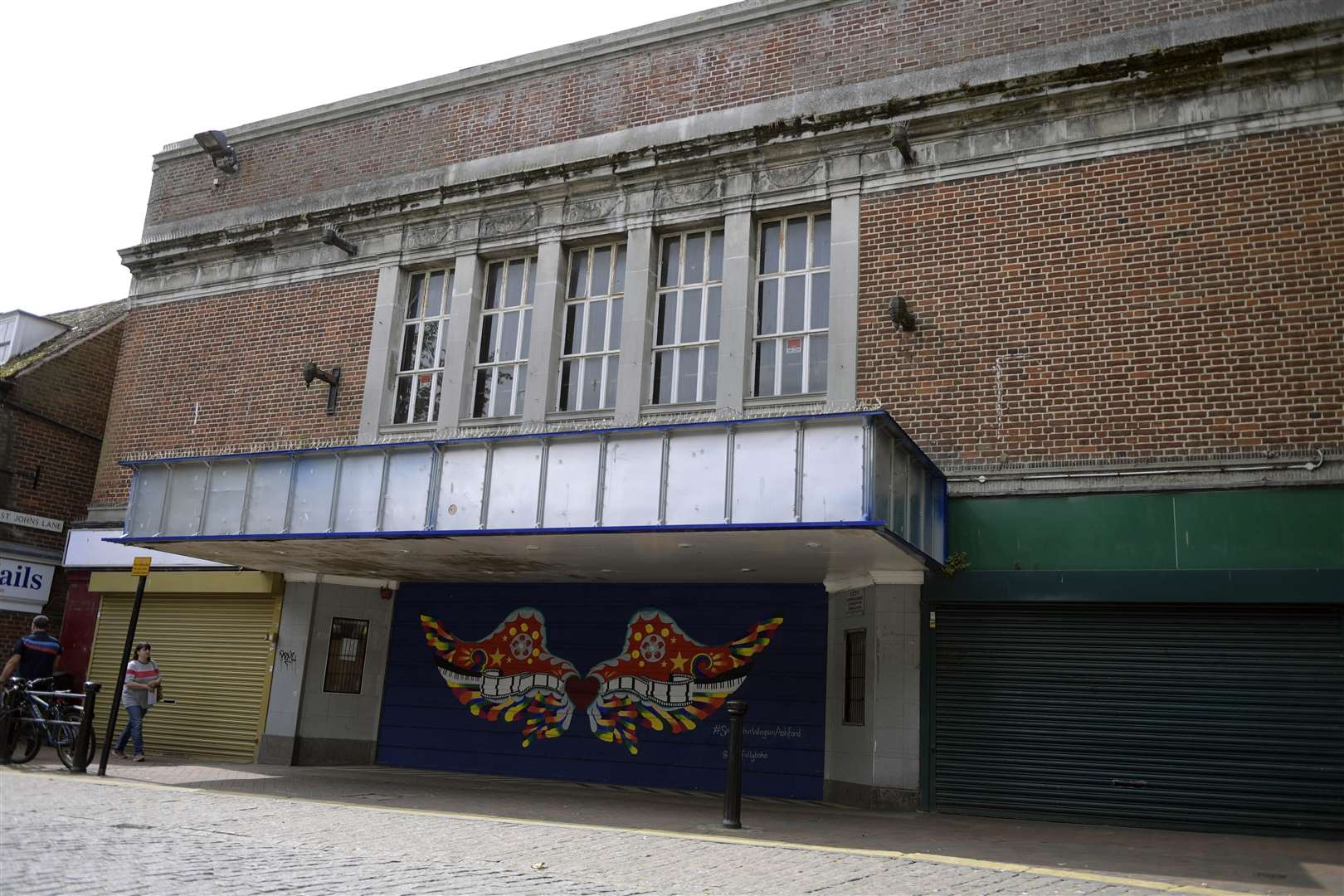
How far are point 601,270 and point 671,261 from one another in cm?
→ 120

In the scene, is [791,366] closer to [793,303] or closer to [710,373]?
[793,303]

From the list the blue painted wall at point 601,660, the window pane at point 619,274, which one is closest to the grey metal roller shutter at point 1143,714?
the blue painted wall at point 601,660

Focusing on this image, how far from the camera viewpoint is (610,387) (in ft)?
51.5

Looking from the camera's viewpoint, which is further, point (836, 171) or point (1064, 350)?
point (836, 171)

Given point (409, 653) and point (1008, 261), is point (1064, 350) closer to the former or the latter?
point (1008, 261)

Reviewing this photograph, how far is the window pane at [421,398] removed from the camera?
672 inches

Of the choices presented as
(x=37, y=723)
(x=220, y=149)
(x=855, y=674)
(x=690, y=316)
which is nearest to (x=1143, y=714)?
(x=855, y=674)

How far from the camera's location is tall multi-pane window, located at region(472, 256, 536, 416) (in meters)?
16.4

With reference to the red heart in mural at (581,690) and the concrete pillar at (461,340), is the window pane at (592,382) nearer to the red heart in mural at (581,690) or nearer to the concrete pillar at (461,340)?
the concrete pillar at (461,340)

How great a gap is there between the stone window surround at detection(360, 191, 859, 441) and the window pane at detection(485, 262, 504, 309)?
13 centimetres

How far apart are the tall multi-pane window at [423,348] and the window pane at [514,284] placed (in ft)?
3.43

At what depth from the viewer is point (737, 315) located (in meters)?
14.7

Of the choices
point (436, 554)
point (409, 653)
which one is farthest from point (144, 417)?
point (436, 554)

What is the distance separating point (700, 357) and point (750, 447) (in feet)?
14.3
